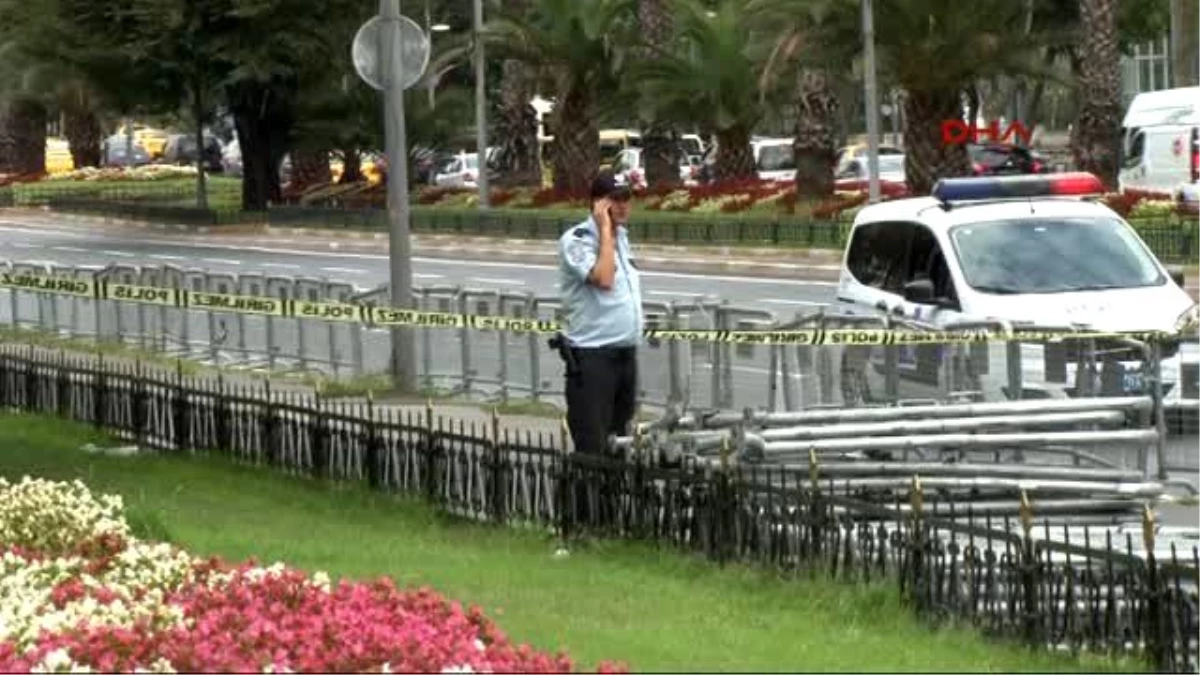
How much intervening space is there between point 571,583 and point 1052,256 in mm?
8670

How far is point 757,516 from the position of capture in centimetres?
1053

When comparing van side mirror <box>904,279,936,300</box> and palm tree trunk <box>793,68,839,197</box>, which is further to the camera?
palm tree trunk <box>793,68,839,197</box>

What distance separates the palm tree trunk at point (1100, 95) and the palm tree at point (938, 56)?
116 centimetres

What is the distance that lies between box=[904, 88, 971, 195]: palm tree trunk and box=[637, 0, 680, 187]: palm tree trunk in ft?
32.7

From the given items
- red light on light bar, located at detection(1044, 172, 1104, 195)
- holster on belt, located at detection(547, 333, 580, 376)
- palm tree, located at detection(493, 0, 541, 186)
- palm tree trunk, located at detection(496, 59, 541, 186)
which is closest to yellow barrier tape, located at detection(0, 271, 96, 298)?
red light on light bar, located at detection(1044, 172, 1104, 195)

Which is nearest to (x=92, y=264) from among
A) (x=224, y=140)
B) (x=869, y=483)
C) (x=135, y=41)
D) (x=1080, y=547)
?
(x=135, y=41)

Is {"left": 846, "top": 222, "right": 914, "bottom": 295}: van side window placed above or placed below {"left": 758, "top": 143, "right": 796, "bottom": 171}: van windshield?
below

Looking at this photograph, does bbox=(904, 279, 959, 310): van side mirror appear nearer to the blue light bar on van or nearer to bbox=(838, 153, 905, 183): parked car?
the blue light bar on van

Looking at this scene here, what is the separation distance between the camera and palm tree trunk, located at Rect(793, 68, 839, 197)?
48844 millimetres

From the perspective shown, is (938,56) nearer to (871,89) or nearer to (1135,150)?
(871,89)

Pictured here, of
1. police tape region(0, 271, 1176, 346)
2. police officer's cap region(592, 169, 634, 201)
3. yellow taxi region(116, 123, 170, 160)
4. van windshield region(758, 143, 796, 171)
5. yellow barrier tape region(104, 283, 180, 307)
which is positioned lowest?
police tape region(0, 271, 1176, 346)

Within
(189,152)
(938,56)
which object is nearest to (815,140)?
(938,56)

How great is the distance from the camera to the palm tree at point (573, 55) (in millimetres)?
51781

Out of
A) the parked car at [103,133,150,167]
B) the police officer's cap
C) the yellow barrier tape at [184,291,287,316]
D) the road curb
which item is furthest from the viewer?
the parked car at [103,133,150,167]
